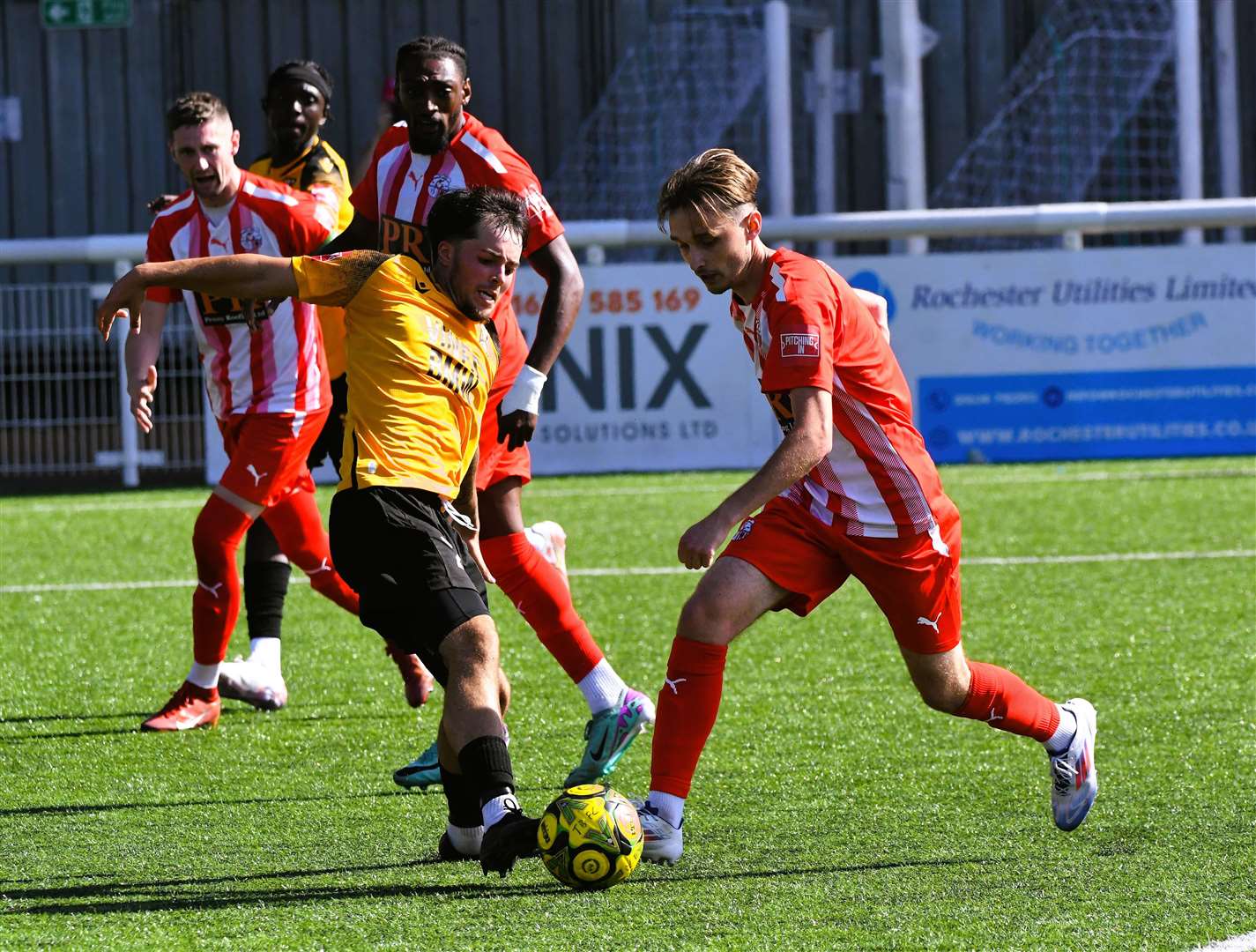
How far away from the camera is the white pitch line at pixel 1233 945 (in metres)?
3.06

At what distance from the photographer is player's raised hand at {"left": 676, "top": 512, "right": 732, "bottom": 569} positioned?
3434 mm

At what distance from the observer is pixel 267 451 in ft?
18.0

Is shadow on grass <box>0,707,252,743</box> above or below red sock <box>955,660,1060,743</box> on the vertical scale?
below

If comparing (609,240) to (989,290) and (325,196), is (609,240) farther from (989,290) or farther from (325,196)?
(325,196)

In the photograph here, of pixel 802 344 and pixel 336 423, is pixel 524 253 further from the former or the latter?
pixel 802 344

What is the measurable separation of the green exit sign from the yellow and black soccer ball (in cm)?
1460

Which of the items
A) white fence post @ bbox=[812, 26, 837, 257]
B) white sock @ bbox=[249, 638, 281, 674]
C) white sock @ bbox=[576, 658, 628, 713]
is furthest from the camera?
white fence post @ bbox=[812, 26, 837, 257]

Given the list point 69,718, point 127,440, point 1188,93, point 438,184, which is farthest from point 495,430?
point 1188,93

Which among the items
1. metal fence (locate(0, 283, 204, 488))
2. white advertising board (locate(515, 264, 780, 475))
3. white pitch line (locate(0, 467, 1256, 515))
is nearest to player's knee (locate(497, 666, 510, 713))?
white pitch line (locate(0, 467, 1256, 515))

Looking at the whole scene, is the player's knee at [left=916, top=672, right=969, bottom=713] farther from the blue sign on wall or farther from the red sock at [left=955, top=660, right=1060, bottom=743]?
the blue sign on wall

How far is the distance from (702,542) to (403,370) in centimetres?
83

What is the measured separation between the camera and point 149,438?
12305mm

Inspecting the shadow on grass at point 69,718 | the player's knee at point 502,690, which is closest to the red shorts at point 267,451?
the shadow on grass at point 69,718

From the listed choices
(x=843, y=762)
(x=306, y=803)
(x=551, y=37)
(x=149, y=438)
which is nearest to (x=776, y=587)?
(x=843, y=762)
